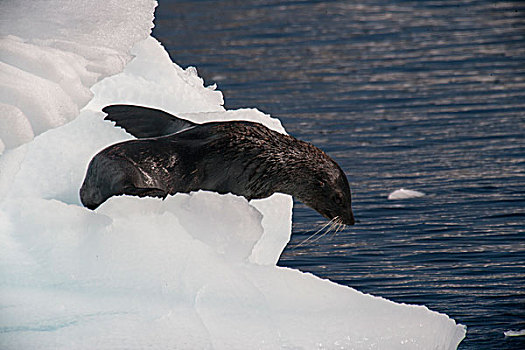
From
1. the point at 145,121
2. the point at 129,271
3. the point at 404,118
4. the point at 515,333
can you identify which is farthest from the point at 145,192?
the point at 404,118

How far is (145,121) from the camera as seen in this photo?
19.3 feet

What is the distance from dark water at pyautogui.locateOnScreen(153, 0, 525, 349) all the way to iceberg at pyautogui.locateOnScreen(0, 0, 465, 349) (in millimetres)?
1306

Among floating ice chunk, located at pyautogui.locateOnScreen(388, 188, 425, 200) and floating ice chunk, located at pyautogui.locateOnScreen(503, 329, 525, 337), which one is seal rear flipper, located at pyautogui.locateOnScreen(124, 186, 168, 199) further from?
floating ice chunk, located at pyautogui.locateOnScreen(388, 188, 425, 200)

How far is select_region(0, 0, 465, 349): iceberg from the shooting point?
3.93 m

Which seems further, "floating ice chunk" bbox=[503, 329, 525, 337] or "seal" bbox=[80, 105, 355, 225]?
"floating ice chunk" bbox=[503, 329, 525, 337]

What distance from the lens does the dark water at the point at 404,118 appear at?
21.2ft

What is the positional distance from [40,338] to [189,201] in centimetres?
88

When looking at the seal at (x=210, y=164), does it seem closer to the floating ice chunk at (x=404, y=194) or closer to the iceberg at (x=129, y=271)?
the iceberg at (x=129, y=271)

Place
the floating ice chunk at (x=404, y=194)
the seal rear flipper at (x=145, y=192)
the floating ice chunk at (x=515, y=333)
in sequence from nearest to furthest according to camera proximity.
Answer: the seal rear flipper at (x=145, y=192), the floating ice chunk at (x=515, y=333), the floating ice chunk at (x=404, y=194)

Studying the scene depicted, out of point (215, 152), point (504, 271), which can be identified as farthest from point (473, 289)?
point (215, 152)

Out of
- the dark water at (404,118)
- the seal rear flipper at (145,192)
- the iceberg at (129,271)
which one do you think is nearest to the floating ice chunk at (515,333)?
the dark water at (404,118)

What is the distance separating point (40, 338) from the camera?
385 cm

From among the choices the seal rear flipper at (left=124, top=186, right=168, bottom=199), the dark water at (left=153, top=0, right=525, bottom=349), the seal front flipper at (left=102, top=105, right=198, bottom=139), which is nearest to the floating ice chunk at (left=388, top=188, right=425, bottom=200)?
the dark water at (left=153, top=0, right=525, bottom=349)

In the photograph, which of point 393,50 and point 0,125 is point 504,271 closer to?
point 0,125
